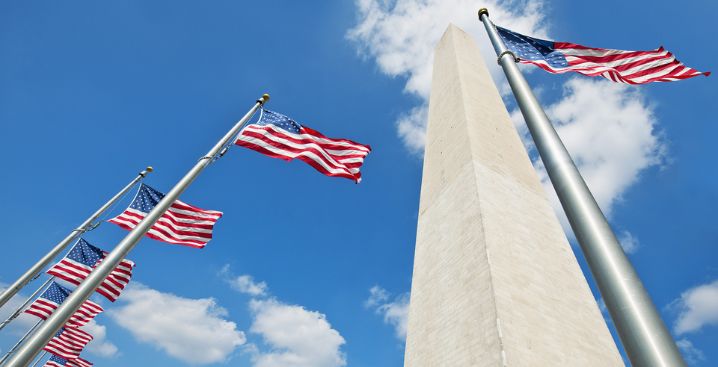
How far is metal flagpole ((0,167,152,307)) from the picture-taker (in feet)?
29.4

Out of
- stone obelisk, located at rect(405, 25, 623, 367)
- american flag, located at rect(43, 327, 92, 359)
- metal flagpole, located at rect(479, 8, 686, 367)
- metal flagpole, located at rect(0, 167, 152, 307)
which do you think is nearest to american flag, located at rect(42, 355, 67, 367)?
american flag, located at rect(43, 327, 92, 359)

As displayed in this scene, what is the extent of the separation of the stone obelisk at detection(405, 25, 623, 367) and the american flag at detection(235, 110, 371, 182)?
2.67 metres

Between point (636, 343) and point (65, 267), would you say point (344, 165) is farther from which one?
→ point (65, 267)

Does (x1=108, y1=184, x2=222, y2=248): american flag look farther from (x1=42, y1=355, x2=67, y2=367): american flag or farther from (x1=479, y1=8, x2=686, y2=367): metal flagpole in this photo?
(x1=42, y1=355, x2=67, y2=367): american flag

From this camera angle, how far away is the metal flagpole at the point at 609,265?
237 cm

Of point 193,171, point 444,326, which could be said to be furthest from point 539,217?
point 193,171

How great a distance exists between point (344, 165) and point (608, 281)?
7021 millimetres

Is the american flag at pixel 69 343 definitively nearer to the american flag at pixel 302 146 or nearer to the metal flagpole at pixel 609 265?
the american flag at pixel 302 146

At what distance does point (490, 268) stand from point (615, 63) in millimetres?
3882

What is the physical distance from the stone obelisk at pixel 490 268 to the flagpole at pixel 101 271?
18.7 ft

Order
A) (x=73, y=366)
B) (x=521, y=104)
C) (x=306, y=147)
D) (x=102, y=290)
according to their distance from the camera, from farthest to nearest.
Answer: (x=73, y=366), (x=102, y=290), (x=306, y=147), (x=521, y=104)

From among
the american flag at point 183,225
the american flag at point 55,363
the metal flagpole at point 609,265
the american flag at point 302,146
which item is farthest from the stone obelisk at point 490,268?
the american flag at point 55,363

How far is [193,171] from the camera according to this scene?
8172 mm

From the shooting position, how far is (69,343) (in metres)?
17.5
